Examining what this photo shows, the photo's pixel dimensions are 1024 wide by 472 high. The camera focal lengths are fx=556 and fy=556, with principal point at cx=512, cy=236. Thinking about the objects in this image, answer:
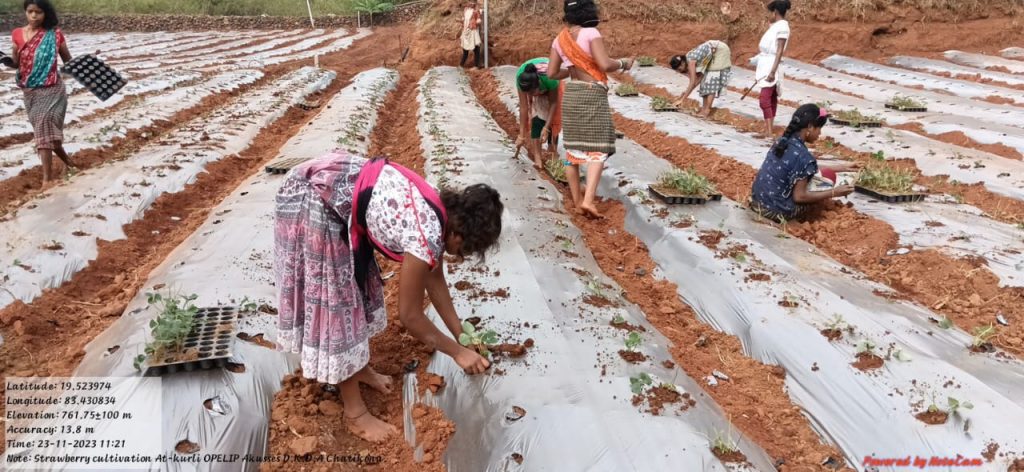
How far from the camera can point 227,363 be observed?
7.75ft

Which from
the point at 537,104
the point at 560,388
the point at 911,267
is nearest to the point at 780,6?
the point at 537,104

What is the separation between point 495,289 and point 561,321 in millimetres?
505

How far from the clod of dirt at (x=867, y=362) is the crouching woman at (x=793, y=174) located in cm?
180

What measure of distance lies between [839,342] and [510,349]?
1625mm

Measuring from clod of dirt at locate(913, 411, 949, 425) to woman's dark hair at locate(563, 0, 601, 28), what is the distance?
325 centimetres

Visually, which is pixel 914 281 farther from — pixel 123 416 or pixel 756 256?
pixel 123 416

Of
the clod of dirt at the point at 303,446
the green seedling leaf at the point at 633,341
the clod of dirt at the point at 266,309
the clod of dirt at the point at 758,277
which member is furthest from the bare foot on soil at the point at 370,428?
the clod of dirt at the point at 758,277

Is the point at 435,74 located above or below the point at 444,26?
below

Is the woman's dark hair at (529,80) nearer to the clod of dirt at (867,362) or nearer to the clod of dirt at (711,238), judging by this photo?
the clod of dirt at (711,238)

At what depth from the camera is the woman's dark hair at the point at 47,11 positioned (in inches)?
194

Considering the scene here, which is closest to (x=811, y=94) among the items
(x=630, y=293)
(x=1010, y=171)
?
(x=1010, y=171)

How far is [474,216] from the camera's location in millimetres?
1835

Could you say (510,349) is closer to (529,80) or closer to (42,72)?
(529,80)

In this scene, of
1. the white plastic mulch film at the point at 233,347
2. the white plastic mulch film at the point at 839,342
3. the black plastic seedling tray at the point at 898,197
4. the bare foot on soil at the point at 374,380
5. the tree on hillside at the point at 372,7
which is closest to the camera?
the white plastic mulch film at the point at 233,347
